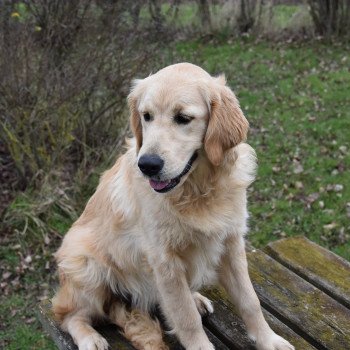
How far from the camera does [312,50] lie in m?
9.95

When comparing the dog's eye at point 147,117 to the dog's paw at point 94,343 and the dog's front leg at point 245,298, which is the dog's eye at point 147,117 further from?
the dog's paw at point 94,343

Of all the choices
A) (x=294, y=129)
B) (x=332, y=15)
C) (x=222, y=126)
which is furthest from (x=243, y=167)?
(x=332, y=15)

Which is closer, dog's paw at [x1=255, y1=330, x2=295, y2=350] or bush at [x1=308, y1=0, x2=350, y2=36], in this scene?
dog's paw at [x1=255, y1=330, x2=295, y2=350]

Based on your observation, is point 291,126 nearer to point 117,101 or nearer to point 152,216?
point 117,101

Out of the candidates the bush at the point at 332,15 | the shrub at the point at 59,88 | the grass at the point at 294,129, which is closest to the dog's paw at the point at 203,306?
the grass at the point at 294,129

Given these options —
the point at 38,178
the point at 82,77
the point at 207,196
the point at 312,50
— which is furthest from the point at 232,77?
the point at 207,196

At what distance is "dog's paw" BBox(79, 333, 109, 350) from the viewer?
2.82m

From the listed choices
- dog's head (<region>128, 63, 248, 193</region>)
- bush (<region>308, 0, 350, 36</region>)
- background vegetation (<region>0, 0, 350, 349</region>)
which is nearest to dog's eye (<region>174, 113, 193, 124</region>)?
dog's head (<region>128, 63, 248, 193</region>)

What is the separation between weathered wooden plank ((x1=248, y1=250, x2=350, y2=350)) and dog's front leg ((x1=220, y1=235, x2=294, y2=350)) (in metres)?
0.20

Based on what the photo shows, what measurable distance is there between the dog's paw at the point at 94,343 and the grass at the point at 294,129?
245 cm

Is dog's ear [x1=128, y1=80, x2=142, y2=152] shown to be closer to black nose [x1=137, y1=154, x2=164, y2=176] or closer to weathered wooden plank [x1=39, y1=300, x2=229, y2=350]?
black nose [x1=137, y1=154, x2=164, y2=176]

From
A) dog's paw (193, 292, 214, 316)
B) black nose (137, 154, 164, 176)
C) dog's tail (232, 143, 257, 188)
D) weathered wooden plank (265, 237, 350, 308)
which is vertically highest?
black nose (137, 154, 164, 176)

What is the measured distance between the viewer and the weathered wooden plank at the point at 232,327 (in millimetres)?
2869

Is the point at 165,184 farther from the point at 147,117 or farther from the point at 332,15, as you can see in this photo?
the point at 332,15
